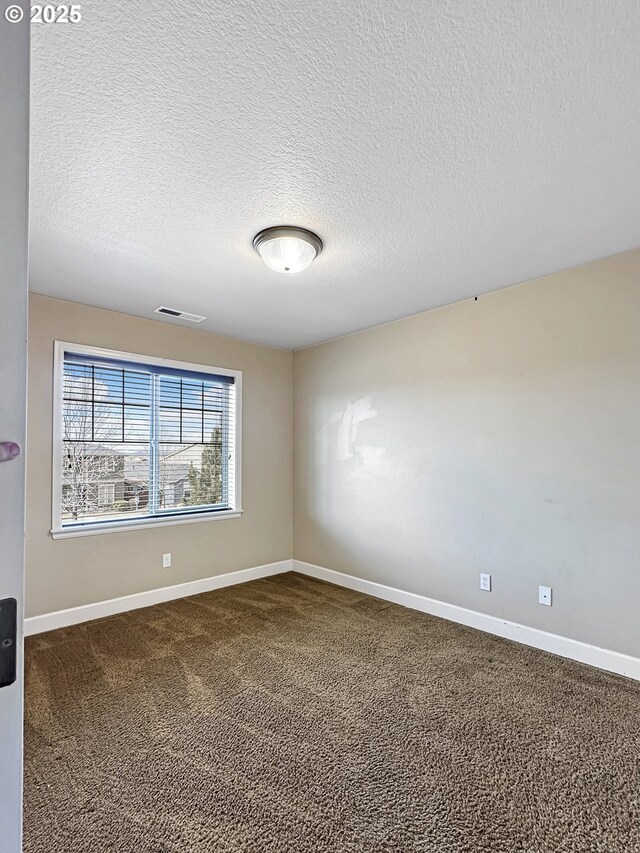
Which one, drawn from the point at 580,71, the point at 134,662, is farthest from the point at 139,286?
the point at 580,71

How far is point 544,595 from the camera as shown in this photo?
9.46 feet

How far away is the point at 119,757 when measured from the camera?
6.21 ft

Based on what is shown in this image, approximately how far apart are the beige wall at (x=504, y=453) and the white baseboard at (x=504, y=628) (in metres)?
0.05

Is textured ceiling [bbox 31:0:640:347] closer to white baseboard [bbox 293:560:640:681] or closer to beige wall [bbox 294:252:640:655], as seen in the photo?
beige wall [bbox 294:252:640:655]

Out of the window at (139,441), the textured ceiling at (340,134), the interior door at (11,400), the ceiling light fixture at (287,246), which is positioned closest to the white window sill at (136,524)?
the window at (139,441)

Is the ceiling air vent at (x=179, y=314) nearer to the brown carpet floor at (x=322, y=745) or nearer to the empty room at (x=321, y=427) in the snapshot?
the empty room at (x=321, y=427)

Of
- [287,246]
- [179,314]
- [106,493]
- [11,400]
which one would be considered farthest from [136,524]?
[11,400]

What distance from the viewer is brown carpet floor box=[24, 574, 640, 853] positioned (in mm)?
1537

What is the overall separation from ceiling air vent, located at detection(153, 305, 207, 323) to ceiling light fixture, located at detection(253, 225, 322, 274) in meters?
1.40

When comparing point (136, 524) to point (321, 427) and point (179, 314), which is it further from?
point (321, 427)

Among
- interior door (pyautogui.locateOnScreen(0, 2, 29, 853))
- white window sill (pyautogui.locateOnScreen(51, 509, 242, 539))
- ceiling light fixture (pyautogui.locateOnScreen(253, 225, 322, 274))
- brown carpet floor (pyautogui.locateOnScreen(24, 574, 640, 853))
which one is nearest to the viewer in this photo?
interior door (pyautogui.locateOnScreen(0, 2, 29, 853))

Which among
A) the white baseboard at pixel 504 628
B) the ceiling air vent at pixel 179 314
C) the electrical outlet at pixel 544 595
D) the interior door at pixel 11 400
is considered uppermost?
the ceiling air vent at pixel 179 314

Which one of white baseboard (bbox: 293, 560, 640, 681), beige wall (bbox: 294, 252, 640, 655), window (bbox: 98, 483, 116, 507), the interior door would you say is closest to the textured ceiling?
beige wall (bbox: 294, 252, 640, 655)

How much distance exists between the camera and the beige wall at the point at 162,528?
3211mm
